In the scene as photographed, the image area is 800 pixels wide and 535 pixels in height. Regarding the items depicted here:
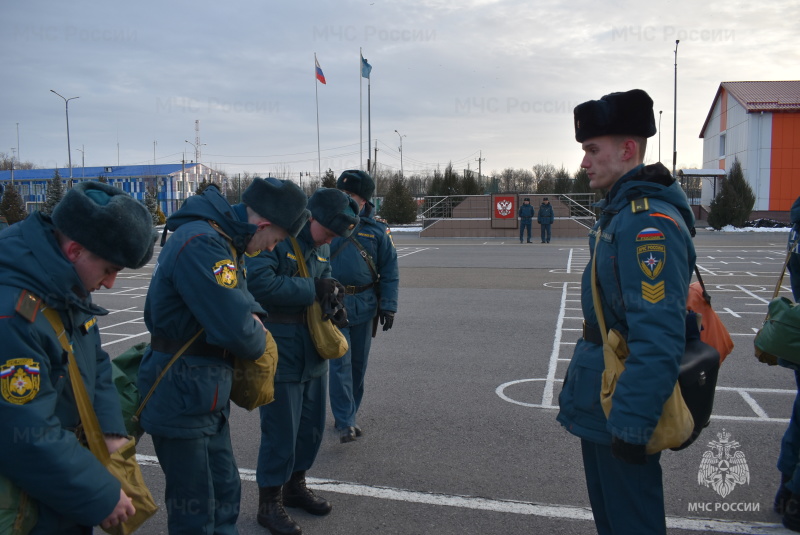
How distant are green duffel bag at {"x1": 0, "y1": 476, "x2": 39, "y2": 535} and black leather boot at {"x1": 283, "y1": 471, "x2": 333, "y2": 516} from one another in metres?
2.15

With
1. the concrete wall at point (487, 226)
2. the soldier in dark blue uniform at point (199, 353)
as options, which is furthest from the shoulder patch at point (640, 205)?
the concrete wall at point (487, 226)

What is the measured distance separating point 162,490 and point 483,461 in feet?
7.20

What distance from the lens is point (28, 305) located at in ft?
6.30

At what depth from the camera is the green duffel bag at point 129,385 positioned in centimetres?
296

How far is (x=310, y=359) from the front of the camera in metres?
3.89

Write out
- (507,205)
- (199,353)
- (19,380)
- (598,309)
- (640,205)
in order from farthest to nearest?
(507,205) < (199,353) < (598,309) < (640,205) < (19,380)

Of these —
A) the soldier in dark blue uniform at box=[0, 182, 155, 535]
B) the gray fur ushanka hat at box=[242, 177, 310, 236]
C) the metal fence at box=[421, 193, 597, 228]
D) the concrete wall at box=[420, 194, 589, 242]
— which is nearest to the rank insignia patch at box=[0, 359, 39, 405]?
the soldier in dark blue uniform at box=[0, 182, 155, 535]

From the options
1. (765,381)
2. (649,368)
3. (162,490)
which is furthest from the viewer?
(765,381)

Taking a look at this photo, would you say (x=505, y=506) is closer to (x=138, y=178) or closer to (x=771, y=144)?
(x=771, y=144)

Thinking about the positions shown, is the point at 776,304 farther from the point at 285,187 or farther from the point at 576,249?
the point at 576,249

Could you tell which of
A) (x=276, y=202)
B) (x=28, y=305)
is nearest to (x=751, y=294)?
(x=276, y=202)

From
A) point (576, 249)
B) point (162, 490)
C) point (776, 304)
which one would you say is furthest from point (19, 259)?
point (576, 249)

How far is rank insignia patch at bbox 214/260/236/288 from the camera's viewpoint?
Answer: 2.77 meters

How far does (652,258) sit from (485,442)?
290 cm
